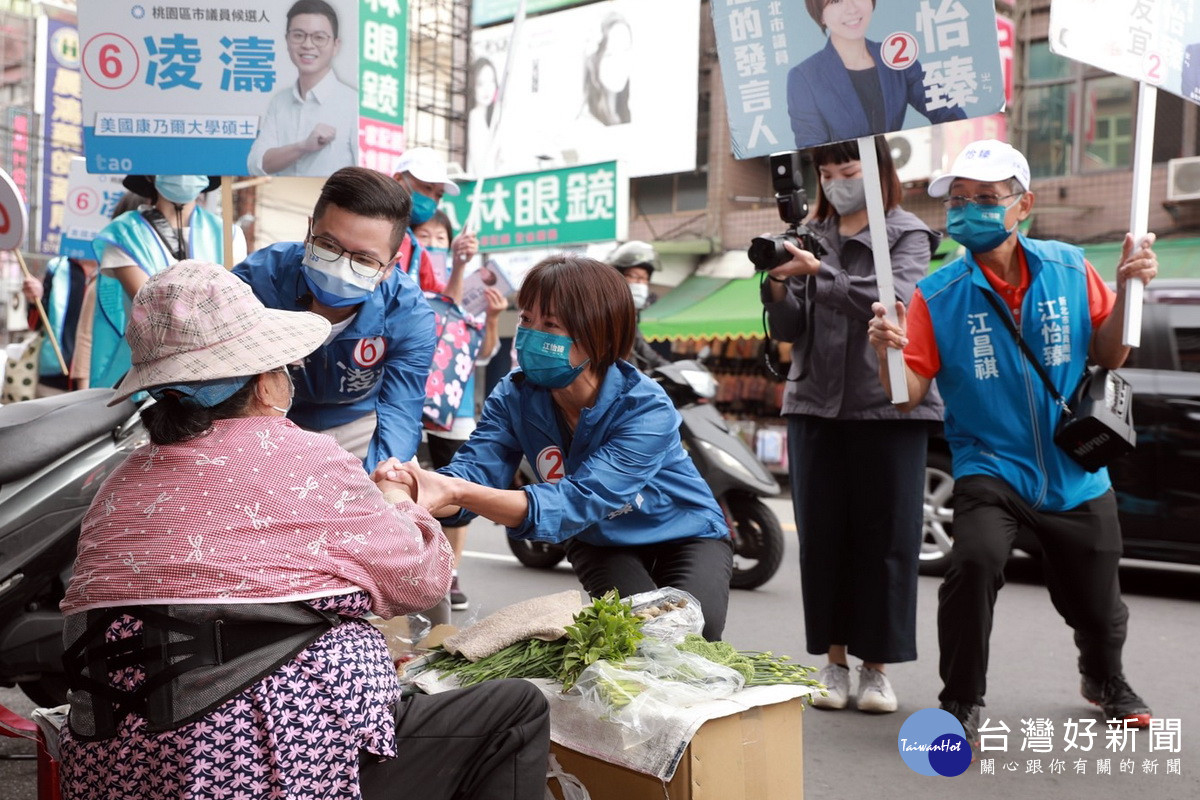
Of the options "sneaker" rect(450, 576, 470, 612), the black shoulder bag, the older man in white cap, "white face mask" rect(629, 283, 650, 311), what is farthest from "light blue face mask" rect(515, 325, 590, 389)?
"white face mask" rect(629, 283, 650, 311)

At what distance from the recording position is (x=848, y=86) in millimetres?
3623

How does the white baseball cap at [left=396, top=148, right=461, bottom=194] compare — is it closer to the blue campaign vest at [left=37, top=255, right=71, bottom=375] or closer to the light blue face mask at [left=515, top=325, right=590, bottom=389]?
the light blue face mask at [left=515, top=325, right=590, bottom=389]

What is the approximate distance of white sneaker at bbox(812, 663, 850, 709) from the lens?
4367 mm

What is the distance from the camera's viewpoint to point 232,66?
12.9 ft

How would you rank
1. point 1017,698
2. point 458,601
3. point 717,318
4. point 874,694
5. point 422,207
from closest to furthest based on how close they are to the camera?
point 874,694 → point 1017,698 → point 422,207 → point 458,601 → point 717,318

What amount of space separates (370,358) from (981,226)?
194 cm

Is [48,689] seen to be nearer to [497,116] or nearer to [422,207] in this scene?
[422,207]

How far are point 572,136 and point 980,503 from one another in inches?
708

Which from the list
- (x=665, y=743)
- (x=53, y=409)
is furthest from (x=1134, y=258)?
(x=53, y=409)

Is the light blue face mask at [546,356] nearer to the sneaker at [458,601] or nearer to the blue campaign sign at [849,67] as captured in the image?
the blue campaign sign at [849,67]

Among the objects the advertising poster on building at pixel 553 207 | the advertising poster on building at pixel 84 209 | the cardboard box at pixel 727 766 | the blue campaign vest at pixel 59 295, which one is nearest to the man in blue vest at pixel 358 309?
→ the cardboard box at pixel 727 766

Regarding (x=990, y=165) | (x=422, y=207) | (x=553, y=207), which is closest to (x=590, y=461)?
(x=990, y=165)

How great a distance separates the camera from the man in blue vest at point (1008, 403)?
3711mm

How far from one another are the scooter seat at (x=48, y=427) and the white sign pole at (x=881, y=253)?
7.57 ft
